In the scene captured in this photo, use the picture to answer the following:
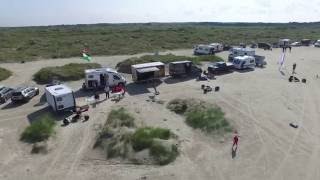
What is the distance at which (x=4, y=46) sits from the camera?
8675cm

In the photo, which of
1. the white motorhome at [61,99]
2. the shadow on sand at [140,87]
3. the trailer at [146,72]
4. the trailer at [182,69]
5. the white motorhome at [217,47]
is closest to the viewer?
the white motorhome at [61,99]

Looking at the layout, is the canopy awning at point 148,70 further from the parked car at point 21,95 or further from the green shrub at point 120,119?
the parked car at point 21,95

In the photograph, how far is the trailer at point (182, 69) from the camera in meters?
47.0

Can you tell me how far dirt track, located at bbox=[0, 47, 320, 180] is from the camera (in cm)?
2305

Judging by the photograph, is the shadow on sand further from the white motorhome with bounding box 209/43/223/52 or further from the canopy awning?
the white motorhome with bounding box 209/43/223/52

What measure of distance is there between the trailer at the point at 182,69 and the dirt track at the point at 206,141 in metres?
3.30

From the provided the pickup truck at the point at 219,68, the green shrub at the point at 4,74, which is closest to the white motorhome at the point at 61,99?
the green shrub at the point at 4,74

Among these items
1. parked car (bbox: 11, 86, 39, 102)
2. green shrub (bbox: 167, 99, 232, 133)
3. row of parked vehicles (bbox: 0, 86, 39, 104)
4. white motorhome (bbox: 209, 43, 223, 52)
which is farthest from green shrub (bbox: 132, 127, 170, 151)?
white motorhome (bbox: 209, 43, 223, 52)

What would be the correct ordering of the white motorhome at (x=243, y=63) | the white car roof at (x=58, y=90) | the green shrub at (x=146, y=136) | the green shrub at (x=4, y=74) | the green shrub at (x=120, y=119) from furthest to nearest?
1. the white motorhome at (x=243, y=63)
2. the green shrub at (x=4, y=74)
3. the white car roof at (x=58, y=90)
4. the green shrub at (x=120, y=119)
5. the green shrub at (x=146, y=136)

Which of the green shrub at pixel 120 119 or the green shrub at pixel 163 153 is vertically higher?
the green shrub at pixel 120 119

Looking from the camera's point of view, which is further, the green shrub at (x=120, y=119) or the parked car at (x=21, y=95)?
the parked car at (x=21, y=95)

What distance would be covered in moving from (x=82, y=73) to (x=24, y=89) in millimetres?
11646

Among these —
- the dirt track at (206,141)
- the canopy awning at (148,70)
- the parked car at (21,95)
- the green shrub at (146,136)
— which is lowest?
the dirt track at (206,141)

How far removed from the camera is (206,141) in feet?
89.8
